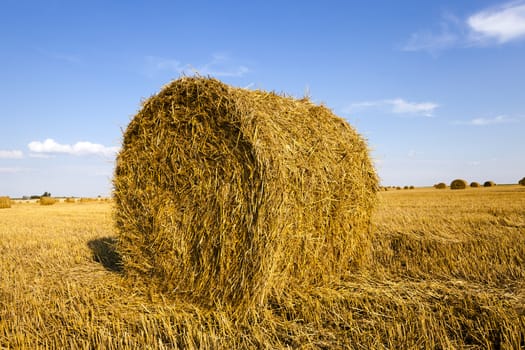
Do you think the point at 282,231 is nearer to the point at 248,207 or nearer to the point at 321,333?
the point at 248,207

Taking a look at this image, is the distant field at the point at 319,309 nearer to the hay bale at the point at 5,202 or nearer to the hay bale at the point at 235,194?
the hay bale at the point at 235,194

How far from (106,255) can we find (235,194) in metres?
3.68

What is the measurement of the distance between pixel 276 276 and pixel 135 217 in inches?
83.5

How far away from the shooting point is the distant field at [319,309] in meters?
3.54

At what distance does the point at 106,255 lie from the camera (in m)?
6.95

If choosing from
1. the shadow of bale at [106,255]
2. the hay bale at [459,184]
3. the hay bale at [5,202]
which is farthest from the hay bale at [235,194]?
the hay bale at [459,184]

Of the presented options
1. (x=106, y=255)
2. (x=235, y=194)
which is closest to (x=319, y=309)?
(x=235, y=194)

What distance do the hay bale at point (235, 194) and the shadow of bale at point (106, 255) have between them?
902 mm

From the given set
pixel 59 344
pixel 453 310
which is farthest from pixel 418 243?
pixel 59 344

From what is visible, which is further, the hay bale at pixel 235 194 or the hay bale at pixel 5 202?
the hay bale at pixel 5 202

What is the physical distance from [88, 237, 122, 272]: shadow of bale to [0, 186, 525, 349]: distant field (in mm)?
63

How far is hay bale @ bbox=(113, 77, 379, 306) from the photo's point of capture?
4.19 metres

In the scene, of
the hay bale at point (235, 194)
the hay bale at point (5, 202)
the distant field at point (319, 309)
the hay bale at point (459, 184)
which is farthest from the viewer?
the hay bale at point (459, 184)

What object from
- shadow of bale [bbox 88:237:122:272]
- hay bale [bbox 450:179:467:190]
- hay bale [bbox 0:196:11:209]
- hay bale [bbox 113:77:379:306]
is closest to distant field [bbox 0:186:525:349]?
shadow of bale [bbox 88:237:122:272]
